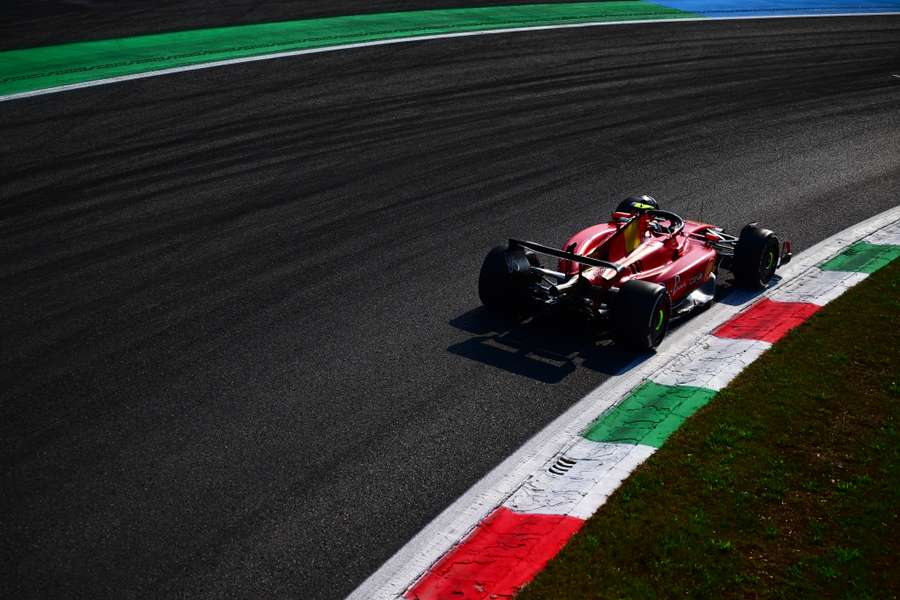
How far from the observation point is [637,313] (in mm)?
8820

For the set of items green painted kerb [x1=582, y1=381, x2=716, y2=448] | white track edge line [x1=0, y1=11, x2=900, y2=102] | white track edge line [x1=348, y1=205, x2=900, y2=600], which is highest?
white track edge line [x1=0, y1=11, x2=900, y2=102]

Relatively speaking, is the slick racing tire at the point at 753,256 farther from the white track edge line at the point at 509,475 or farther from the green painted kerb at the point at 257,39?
the green painted kerb at the point at 257,39

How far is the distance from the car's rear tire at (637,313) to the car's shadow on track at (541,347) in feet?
0.63

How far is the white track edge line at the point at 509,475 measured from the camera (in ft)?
19.6

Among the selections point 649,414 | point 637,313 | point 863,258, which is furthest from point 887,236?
point 649,414

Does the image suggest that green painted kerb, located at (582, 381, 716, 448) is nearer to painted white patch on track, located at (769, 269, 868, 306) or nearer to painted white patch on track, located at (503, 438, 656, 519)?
painted white patch on track, located at (503, 438, 656, 519)

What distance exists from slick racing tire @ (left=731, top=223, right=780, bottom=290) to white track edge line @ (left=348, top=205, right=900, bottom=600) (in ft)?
0.78

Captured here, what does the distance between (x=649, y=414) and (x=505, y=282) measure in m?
2.35

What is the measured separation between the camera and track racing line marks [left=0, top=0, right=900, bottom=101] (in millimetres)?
19922

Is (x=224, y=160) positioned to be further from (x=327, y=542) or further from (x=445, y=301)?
(x=327, y=542)

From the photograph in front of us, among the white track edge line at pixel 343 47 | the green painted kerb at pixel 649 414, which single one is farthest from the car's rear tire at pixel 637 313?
the white track edge line at pixel 343 47

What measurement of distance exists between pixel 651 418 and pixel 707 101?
12826 millimetres

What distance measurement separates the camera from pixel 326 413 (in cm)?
795

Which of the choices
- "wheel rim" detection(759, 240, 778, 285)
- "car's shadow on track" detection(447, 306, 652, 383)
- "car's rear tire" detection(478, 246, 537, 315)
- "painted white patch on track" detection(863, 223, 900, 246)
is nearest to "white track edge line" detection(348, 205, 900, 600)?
"wheel rim" detection(759, 240, 778, 285)
